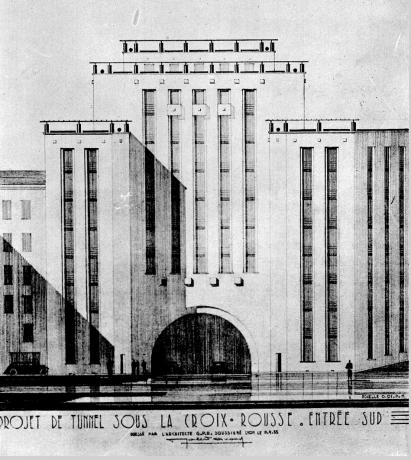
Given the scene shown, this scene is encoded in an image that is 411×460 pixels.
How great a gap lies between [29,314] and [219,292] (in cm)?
310

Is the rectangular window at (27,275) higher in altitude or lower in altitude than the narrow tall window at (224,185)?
lower

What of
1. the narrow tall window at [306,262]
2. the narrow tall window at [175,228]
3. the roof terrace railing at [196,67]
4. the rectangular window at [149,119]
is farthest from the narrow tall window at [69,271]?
the narrow tall window at [306,262]

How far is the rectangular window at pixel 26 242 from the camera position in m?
11.1

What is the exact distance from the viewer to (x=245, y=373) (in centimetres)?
1141

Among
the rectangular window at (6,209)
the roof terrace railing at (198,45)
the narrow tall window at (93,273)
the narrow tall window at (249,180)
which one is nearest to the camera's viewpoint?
the roof terrace railing at (198,45)

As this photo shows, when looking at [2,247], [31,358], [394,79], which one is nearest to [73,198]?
[2,247]

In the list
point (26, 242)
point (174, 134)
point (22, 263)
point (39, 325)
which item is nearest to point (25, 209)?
point (26, 242)

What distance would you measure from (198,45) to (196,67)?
363 mm

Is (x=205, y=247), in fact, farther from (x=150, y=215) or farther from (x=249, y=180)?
(x=249, y=180)

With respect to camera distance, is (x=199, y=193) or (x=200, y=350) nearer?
(x=200, y=350)

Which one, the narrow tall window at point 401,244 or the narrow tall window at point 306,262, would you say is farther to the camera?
the narrow tall window at point 306,262

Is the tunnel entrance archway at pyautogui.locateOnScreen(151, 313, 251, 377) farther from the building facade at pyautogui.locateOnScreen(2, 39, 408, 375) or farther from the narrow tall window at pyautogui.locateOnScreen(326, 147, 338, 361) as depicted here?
the narrow tall window at pyautogui.locateOnScreen(326, 147, 338, 361)

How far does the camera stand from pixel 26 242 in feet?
36.6

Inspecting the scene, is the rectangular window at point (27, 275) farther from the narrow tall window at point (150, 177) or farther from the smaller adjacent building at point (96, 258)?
the narrow tall window at point (150, 177)
